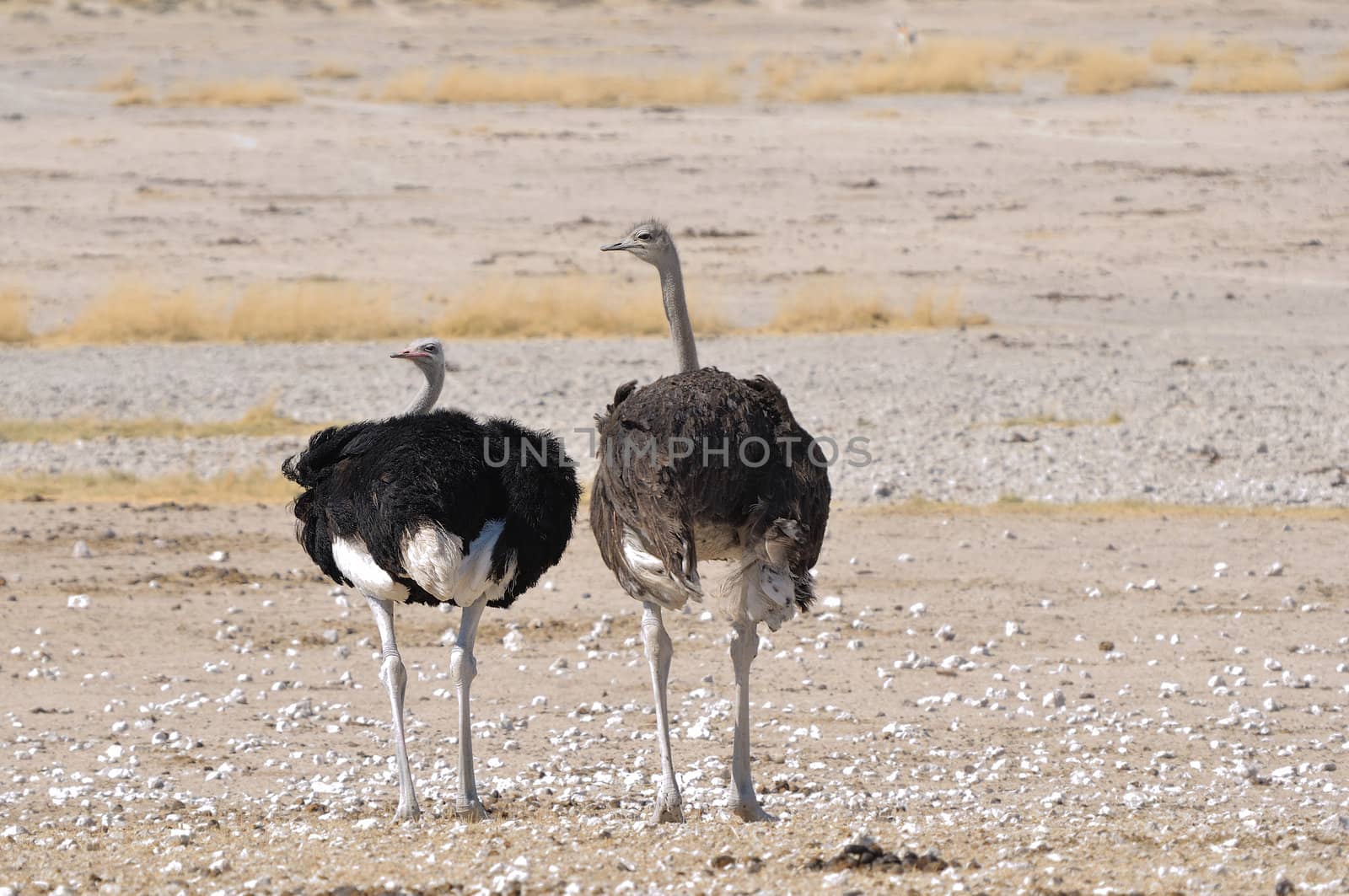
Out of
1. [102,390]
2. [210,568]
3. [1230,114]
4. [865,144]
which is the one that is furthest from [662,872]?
[1230,114]

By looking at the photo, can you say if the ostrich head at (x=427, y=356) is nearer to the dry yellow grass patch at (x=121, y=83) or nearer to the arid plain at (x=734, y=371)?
the arid plain at (x=734, y=371)

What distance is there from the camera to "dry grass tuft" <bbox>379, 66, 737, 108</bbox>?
84.1 feet

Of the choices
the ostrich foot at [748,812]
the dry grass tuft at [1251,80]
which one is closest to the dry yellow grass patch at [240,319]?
the ostrich foot at [748,812]

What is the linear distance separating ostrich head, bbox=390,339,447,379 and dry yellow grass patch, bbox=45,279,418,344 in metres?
9.75

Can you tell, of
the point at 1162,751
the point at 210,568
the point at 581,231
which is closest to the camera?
the point at 1162,751

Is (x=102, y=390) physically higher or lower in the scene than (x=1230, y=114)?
lower

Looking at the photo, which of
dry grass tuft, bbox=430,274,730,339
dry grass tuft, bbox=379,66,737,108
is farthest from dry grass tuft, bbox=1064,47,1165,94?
dry grass tuft, bbox=430,274,730,339

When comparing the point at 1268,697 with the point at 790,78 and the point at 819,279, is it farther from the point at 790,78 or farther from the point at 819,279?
the point at 790,78

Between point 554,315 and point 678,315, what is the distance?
1028cm

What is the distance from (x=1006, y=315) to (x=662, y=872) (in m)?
12.6

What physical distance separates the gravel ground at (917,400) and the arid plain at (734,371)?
0.06m

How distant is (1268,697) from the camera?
26.1ft

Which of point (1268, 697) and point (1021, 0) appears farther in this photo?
point (1021, 0)

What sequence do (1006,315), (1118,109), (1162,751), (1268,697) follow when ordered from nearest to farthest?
(1162,751), (1268,697), (1006,315), (1118,109)
